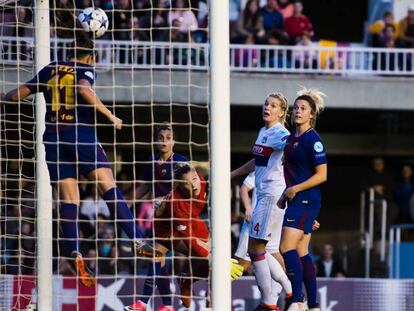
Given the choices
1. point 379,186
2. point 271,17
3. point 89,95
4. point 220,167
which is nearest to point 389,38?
point 271,17

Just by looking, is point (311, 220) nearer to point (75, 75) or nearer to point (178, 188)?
point (178, 188)

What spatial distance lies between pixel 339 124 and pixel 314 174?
12.6m

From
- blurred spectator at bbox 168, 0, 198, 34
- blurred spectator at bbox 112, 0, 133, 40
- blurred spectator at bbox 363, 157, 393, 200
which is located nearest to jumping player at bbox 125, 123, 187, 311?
blurred spectator at bbox 112, 0, 133, 40

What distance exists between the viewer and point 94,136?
36.4ft

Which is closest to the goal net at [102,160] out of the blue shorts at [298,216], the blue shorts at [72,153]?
the blue shorts at [72,153]

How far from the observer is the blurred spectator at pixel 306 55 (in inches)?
818

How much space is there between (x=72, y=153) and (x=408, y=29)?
37.8 ft

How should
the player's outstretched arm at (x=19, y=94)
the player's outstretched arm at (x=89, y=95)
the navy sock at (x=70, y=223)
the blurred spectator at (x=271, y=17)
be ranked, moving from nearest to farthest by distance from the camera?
the player's outstretched arm at (x=89, y=95), the player's outstretched arm at (x=19, y=94), the navy sock at (x=70, y=223), the blurred spectator at (x=271, y=17)

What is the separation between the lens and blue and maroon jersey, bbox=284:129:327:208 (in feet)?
36.7

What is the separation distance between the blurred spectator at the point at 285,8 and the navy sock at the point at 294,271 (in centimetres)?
1056

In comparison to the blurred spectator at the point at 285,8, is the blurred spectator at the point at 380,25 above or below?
below

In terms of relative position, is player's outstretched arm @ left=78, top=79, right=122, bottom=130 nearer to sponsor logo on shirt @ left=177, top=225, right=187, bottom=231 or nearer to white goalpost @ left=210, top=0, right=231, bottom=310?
white goalpost @ left=210, top=0, right=231, bottom=310

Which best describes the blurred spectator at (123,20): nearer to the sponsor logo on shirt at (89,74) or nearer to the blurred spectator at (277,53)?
the blurred spectator at (277,53)

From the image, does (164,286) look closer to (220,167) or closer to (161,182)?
(161,182)
